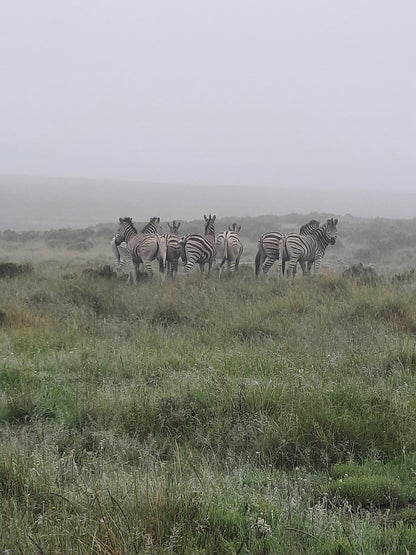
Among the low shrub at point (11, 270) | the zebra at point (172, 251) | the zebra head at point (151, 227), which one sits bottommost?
the low shrub at point (11, 270)

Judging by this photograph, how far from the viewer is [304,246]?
52.5 feet

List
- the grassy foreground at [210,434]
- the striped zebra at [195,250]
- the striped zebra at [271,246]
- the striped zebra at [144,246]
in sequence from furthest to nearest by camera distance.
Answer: the striped zebra at [271,246]
the striped zebra at [195,250]
the striped zebra at [144,246]
the grassy foreground at [210,434]

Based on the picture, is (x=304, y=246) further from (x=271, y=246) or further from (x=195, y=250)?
(x=195, y=250)

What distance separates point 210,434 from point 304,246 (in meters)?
12.1

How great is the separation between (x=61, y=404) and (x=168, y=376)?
1279mm

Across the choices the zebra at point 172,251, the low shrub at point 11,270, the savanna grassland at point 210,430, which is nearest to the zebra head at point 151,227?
the zebra at point 172,251

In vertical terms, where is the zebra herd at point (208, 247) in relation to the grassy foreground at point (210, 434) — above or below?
above

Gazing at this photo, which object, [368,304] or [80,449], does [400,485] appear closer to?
[80,449]

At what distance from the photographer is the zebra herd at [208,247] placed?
15828 mm

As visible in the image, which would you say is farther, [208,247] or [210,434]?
[208,247]

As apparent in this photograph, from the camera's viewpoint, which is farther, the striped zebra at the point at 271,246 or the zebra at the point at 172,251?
the zebra at the point at 172,251

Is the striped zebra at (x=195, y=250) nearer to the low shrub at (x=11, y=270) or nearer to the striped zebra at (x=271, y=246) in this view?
the striped zebra at (x=271, y=246)

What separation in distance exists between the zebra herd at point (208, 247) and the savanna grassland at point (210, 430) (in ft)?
19.2

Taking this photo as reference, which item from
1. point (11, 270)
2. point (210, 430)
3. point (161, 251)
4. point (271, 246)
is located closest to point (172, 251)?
point (161, 251)
